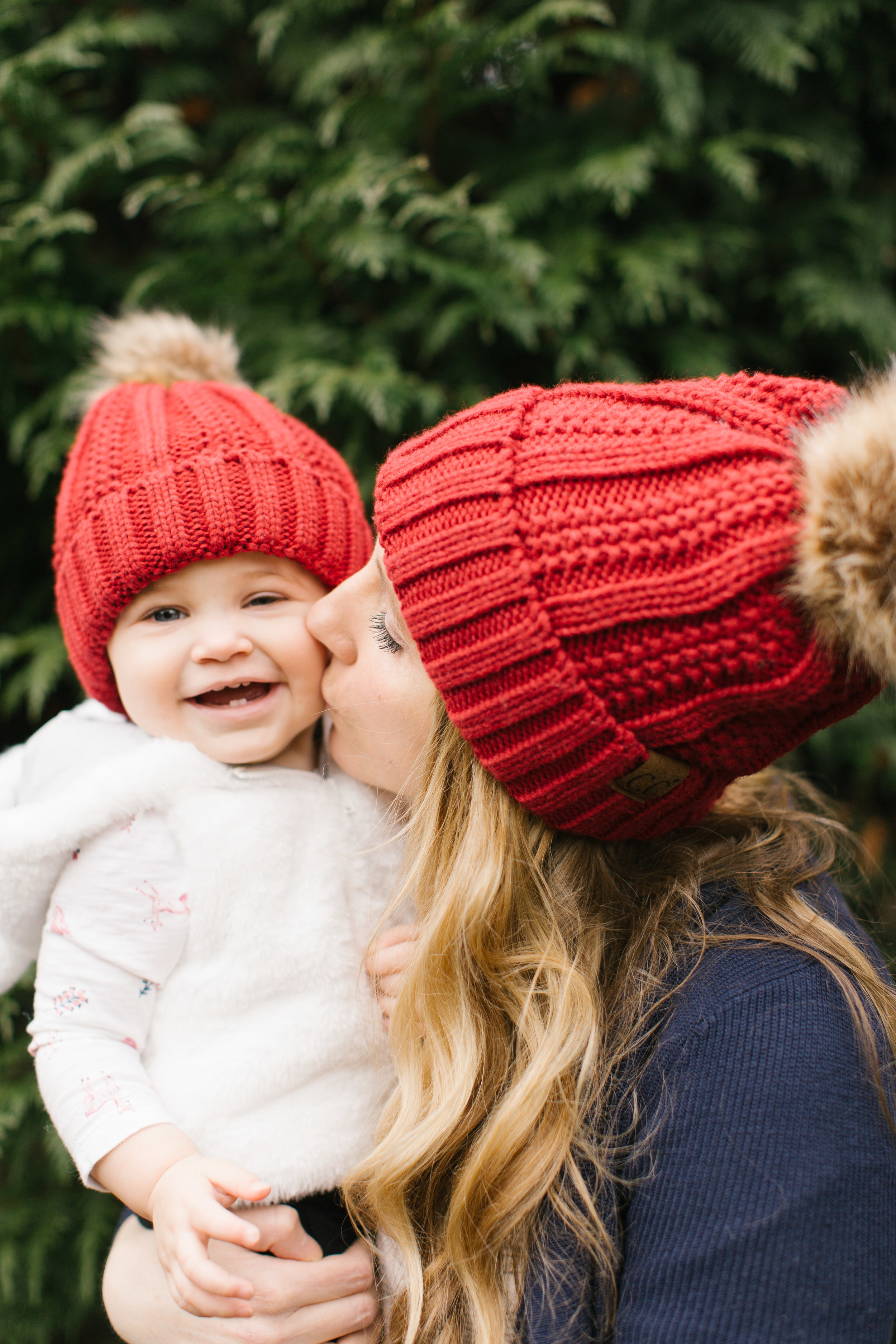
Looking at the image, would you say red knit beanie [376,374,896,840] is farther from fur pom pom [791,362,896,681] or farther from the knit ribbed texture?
the knit ribbed texture

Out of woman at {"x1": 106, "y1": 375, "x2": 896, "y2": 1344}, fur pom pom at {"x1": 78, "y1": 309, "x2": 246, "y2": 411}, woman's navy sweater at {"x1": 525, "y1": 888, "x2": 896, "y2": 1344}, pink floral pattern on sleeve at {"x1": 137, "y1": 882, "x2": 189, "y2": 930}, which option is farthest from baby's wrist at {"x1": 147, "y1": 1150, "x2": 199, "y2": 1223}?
fur pom pom at {"x1": 78, "y1": 309, "x2": 246, "y2": 411}

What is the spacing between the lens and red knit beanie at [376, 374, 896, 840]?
1.13 metres

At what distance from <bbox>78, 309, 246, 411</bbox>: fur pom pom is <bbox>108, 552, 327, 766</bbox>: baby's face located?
55 cm

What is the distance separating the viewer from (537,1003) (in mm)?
1477

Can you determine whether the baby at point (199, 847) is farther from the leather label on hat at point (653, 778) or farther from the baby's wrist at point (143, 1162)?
the leather label on hat at point (653, 778)

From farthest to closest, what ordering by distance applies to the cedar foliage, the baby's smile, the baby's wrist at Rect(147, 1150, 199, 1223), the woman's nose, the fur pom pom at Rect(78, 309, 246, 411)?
the cedar foliage → the fur pom pom at Rect(78, 309, 246, 411) → the baby's smile → the woman's nose → the baby's wrist at Rect(147, 1150, 199, 1223)

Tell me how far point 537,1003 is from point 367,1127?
414 millimetres

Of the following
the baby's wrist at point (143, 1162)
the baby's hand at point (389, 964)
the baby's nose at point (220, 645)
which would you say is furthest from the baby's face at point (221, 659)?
the baby's wrist at point (143, 1162)

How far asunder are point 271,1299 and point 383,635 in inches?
44.2

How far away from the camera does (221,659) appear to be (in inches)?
64.1

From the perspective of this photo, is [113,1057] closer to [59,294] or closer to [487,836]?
[487,836]

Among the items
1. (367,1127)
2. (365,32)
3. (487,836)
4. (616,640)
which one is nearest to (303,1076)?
(367,1127)

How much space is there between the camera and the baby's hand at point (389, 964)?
1.57 metres

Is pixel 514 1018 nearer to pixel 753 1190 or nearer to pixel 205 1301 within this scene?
pixel 753 1190
